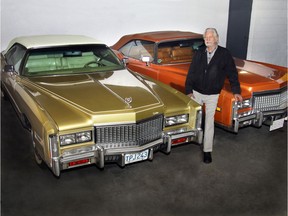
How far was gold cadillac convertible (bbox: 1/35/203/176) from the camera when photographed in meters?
3.75

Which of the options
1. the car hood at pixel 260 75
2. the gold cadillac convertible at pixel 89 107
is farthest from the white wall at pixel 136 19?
the car hood at pixel 260 75

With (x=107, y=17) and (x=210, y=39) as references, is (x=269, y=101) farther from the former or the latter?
(x=107, y=17)

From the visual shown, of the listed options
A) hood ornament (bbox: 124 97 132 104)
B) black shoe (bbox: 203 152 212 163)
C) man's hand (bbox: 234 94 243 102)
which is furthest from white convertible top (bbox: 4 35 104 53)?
black shoe (bbox: 203 152 212 163)

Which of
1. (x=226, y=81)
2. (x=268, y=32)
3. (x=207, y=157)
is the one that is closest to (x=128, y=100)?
(x=207, y=157)

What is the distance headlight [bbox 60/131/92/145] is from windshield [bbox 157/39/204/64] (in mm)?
2803

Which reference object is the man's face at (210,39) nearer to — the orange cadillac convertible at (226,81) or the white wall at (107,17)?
the orange cadillac convertible at (226,81)

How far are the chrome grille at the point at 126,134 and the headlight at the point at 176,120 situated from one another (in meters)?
0.22

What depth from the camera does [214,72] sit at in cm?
445

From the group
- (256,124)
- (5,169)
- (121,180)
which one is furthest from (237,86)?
(5,169)

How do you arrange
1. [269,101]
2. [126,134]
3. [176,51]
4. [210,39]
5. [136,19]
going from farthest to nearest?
[136,19]
[176,51]
[269,101]
[210,39]
[126,134]

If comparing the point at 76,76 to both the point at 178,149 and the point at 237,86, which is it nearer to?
the point at 178,149

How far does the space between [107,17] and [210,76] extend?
17.9ft

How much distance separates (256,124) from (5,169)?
3.61 m

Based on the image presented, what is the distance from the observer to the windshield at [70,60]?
510 centimetres
